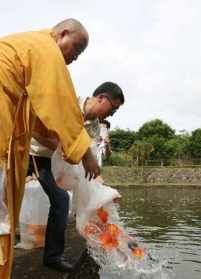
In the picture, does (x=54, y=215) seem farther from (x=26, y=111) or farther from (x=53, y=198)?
(x=26, y=111)

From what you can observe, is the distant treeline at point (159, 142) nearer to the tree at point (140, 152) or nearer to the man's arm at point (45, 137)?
the tree at point (140, 152)

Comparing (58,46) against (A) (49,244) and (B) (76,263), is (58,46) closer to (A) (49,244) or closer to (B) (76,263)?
(A) (49,244)

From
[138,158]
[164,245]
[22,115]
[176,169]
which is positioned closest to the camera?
[22,115]

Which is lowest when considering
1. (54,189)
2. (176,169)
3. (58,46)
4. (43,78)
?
(176,169)

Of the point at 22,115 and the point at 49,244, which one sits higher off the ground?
the point at 22,115

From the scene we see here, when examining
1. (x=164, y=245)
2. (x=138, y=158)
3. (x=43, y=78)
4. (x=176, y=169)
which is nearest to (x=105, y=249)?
(x=43, y=78)

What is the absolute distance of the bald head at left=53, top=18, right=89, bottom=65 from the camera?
2.74 m

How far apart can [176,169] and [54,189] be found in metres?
30.6

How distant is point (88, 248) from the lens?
401 cm

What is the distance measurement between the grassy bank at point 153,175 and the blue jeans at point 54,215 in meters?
28.3

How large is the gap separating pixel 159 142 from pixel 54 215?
42.3 meters

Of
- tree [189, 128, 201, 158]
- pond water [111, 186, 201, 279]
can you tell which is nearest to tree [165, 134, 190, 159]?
tree [189, 128, 201, 158]

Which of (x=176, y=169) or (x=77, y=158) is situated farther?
(x=176, y=169)

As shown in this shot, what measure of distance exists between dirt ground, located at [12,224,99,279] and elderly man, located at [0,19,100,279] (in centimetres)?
88
